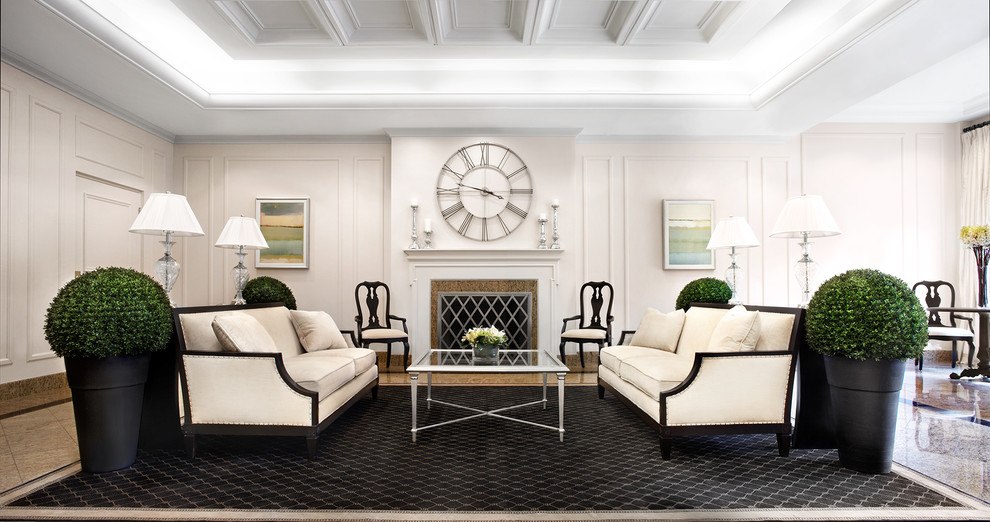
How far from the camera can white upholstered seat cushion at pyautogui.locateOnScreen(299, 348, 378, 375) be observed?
3.57 metres

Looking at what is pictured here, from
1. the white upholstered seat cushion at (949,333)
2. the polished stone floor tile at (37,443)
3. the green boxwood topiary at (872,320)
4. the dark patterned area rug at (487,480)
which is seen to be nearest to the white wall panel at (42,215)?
the polished stone floor tile at (37,443)

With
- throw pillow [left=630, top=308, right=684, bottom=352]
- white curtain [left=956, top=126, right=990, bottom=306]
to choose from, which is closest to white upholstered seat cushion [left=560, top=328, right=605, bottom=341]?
throw pillow [left=630, top=308, right=684, bottom=352]

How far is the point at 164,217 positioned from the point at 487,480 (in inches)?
104

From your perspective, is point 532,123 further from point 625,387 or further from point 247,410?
point 247,410

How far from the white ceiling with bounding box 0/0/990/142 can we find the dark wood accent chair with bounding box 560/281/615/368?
1.92 meters

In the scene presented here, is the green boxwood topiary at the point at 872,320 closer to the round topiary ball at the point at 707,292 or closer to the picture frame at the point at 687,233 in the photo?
the round topiary ball at the point at 707,292

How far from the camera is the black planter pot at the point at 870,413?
2494mm

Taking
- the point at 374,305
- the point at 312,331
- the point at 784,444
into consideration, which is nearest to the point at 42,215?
the point at 312,331

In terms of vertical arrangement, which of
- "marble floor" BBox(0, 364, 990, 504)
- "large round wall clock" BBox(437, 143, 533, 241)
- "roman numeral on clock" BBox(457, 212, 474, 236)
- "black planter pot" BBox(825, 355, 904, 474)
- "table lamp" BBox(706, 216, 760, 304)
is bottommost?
"marble floor" BBox(0, 364, 990, 504)

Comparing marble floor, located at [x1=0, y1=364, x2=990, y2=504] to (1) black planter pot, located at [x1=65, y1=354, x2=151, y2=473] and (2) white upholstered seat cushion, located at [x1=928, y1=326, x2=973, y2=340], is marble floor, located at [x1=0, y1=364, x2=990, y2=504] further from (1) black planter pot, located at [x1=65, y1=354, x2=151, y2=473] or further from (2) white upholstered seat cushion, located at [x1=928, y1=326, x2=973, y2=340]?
(2) white upholstered seat cushion, located at [x1=928, y1=326, x2=973, y2=340]

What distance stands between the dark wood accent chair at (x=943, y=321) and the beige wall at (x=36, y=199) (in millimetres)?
7984

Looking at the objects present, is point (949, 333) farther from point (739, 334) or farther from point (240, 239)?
point (240, 239)

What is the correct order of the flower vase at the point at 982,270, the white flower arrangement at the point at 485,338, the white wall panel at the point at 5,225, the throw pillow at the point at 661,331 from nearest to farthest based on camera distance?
the white flower arrangement at the point at 485,338 → the throw pillow at the point at 661,331 → the white wall panel at the point at 5,225 → the flower vase at the point at 982,270

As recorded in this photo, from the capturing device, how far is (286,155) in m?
6.26
